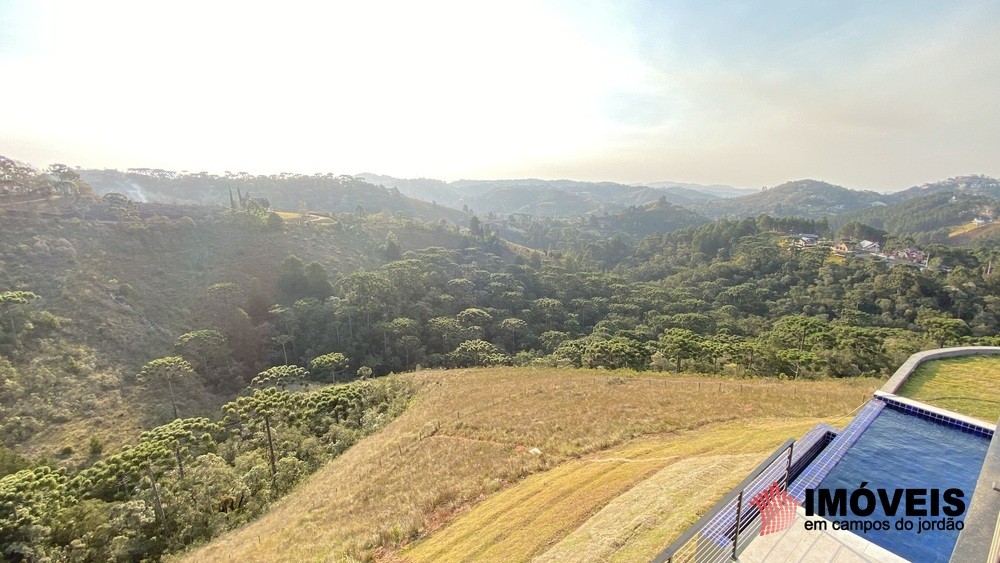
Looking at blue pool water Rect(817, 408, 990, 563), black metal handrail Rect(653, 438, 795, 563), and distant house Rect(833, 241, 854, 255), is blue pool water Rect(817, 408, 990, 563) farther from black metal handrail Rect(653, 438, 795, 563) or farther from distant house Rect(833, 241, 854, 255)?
distant house Rect(833, 241, 854, 255)

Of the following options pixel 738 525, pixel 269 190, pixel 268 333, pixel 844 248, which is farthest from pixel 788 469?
pixel 269 190

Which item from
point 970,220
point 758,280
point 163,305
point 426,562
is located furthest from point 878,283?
point 970,220

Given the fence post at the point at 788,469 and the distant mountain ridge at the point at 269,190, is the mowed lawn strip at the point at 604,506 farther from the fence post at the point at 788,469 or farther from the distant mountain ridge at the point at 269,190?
the distant mountain ridge at the point at 269,190

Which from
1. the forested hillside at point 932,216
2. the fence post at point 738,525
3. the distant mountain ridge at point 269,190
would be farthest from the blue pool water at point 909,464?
the forested hillside at point 932,216

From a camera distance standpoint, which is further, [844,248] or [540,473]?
[844,248]

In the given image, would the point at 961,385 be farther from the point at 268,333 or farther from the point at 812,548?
the point at 268,333

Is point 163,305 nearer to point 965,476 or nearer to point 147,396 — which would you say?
point 147,396

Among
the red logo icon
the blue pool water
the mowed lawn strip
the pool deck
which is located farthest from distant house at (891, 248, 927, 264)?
the red logo icon
